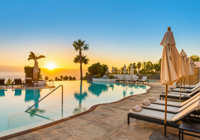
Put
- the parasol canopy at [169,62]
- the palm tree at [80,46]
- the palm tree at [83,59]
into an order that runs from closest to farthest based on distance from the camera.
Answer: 1. the parasol canopy at [169,62]
2. the palm tree at [80,46]
3. the palm tree at [83,59]

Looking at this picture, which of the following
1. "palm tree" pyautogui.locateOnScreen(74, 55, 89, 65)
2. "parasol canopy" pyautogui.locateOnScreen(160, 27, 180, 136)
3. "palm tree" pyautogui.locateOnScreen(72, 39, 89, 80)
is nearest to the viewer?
"parasol canopy" pyautogui.locateOnScreen(160, 27, 180, 136)

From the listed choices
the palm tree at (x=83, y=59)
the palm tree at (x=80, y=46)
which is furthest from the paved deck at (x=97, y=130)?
the palm tree at (x=83, y=59)

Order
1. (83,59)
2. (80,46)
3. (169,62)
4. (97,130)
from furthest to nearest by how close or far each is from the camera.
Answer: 1. (83,59)
2. (80,46)
3. (97,130)
4. (169,62)

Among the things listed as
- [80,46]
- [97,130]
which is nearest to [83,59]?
[80,46]

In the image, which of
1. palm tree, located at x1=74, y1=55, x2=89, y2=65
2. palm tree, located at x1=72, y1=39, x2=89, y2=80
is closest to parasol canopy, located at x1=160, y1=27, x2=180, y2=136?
palm tree, located at x1=72, y1=39, x2=89, y2=80

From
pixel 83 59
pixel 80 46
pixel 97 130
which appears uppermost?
pixel 80 46

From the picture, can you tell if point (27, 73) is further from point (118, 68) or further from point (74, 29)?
point (118, 68)

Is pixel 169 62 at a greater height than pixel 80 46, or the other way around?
pixel 80 46

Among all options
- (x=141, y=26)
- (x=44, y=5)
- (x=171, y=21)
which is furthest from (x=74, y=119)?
(x=141, y=26)

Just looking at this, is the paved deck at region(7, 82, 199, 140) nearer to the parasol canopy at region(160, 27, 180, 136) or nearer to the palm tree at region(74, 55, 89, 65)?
the parasol canopy at region(160, 27, 180, 136)

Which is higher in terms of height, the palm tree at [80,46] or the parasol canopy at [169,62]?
the palm tree at [80,46]

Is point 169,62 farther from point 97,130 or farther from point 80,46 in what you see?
point 80,46

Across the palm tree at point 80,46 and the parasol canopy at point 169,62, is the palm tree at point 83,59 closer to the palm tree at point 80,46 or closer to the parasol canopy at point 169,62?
the palm tree at point 80,46

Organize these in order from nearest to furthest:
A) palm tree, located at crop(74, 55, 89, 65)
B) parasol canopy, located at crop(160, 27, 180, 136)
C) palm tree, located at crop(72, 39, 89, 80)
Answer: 1. parasol canopy, located at crop(160, 27, 180, 136)
2. palm tree, located at crop(72, 39, 89, 80)
3. palm tree, located at crop(74, 55, 89, 65)
